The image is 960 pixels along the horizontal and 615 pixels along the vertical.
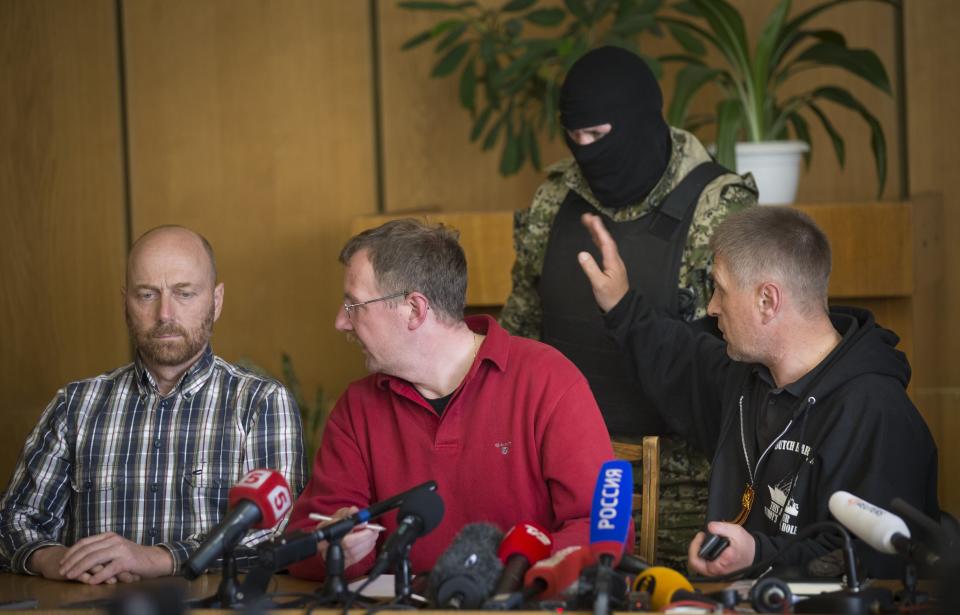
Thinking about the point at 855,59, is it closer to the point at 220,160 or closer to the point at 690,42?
the point at 690,42

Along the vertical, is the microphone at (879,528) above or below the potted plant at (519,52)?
below

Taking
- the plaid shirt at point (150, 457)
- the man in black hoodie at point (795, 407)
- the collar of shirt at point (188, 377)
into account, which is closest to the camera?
the man in black hoodie at point (795, 407)

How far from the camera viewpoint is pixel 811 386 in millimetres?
2365

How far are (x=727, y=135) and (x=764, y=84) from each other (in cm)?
31

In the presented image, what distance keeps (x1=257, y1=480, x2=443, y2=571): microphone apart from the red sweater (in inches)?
18.2

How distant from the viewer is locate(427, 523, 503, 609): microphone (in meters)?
1.72

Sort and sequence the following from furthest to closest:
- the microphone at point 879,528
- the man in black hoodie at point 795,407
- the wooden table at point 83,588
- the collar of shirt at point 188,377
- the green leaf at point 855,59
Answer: the green leaf at point 855,59 → the collar of shirt at point 188,377 → the man in black hoodie at point 795,407 → the wooden table at point 83,588 → the microphone at point 879,528

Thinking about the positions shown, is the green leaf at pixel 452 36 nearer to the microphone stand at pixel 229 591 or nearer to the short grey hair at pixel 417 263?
the short grey hair at pixel 417 263

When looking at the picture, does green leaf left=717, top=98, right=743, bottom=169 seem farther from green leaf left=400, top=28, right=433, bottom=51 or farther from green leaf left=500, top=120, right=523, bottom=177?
green leaf left=400, top=28, right=433, bottom=51

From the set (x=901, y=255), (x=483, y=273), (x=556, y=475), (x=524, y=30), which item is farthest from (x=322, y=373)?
(x=556, y=475)

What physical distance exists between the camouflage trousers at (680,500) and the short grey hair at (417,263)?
2.55 ft

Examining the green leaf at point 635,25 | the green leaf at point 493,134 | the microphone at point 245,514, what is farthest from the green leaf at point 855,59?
the microphone at point 245,514

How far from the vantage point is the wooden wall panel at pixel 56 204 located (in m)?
5.15

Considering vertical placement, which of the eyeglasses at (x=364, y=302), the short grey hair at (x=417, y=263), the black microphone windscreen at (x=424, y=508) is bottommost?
the black microphone windscreen at (x=424, y=508)
